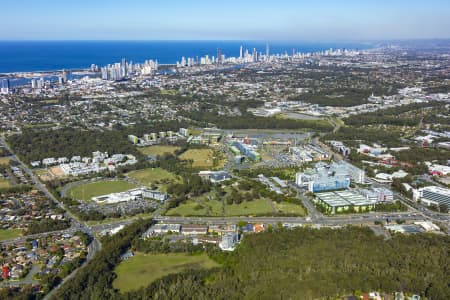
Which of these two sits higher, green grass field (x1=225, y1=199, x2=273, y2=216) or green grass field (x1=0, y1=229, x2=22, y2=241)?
green grass field (x1=225, y1=199, x2=273, y2=216)

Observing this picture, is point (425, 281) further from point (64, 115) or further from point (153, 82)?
point (153, 82)

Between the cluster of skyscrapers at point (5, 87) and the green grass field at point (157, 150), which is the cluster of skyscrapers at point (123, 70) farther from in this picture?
the green grass field at point (157, 150)

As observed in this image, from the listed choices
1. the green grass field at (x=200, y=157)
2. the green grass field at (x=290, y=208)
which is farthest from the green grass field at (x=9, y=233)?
the green grass field at (x=290, y=208)

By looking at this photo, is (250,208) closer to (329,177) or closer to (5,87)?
(329,177)

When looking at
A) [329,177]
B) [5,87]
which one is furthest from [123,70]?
[329,177]

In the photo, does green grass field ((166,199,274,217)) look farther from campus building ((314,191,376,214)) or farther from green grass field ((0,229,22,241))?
green grass field ((0,229,22,241))

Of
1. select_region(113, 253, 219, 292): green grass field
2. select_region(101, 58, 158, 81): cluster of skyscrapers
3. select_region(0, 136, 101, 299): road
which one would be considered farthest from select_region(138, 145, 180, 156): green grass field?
select_region(101, 58, 158, 81): cluster of skyscrapers
